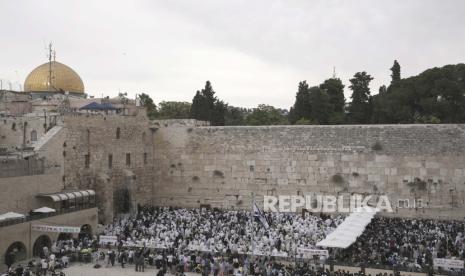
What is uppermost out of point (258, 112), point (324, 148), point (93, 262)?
point (258, 112)

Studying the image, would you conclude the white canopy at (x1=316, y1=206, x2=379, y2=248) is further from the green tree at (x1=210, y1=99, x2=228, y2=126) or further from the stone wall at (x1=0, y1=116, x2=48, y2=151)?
the green tree at (x1=210, y1=99, x2=228, y2=126)

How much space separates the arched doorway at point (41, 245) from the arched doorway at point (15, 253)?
499 mm

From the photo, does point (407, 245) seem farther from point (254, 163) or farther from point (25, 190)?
point (25, 190)

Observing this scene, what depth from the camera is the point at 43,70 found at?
35.3m

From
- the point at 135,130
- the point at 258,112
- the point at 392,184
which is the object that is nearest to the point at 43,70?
the point at 135,130

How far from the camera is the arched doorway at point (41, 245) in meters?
20.0

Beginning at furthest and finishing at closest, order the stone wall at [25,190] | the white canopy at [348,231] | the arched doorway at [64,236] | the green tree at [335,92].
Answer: the green tree at [335,92], the arched doorway at [64,236], the stone wall at [25,190], the white canopy at [348,231]

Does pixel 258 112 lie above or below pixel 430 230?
above

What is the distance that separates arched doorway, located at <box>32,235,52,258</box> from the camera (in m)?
20.0

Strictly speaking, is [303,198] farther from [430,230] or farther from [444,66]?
[444,66]

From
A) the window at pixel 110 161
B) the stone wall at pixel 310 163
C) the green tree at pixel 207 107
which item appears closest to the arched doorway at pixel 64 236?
the window at pixel 110 161

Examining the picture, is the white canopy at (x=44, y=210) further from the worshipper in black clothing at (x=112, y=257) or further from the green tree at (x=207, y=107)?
the green tree at (x=207, y=107)

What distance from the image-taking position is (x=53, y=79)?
35031 mm

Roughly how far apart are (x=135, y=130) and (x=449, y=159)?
52.4ft
